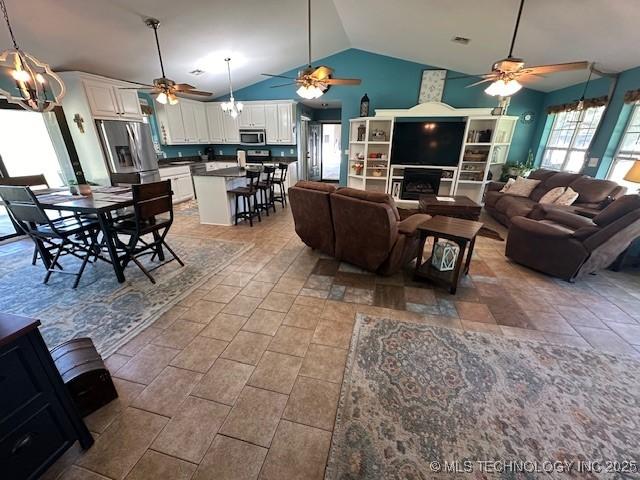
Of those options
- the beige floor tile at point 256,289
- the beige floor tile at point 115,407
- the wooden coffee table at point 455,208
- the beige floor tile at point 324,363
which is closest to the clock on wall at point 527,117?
the wooden coffee table at point 455,208

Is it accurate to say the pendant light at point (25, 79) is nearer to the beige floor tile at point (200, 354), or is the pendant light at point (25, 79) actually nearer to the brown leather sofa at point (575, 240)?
the beige floor tile at point (200, 354)

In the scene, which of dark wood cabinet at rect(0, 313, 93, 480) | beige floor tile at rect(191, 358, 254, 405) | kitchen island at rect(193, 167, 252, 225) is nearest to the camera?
dark wood cabinet at rect(0, 313, 93, 480)

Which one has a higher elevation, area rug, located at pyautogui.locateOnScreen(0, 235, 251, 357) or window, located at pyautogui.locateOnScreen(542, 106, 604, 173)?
window, located at pyautogui.locateOnScreen(542, 106, 604, 173)

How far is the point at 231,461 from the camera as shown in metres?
1.26

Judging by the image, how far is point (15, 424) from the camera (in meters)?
1.02

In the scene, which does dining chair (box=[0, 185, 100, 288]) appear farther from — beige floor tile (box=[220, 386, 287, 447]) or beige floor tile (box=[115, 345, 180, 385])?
beige floor tile (box=[220, 386, 287, 447])

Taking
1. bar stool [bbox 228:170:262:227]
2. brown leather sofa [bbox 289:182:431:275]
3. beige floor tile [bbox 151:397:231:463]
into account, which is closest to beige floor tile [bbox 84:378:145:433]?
beige floor tile [bbox 151:397:231:463]

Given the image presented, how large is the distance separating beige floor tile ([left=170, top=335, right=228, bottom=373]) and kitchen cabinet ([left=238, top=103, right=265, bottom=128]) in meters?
6.08

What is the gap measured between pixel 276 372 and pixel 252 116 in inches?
260

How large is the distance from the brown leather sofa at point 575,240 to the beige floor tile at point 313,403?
2.85 meters

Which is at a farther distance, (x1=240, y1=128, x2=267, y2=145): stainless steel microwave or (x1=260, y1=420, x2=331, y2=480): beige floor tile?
(x1=240, y1=128, x2=267, y2=145): stainless steel microwave

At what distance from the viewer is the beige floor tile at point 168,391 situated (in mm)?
1509

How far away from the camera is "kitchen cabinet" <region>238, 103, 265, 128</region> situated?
6641 millimetres

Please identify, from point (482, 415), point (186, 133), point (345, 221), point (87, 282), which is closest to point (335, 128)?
point (186, 133)
